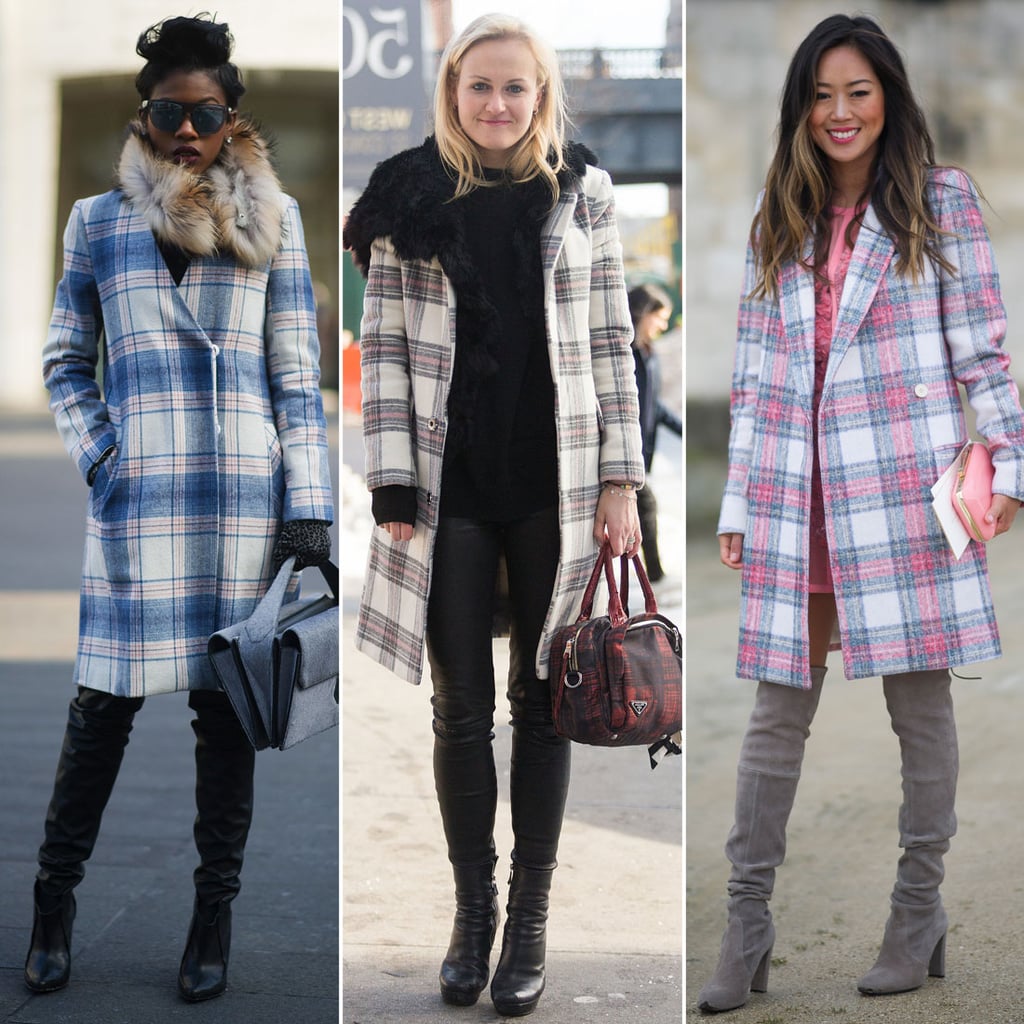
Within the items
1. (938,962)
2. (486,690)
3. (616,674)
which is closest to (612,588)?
(616,674)

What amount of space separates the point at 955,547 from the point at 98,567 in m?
1.78

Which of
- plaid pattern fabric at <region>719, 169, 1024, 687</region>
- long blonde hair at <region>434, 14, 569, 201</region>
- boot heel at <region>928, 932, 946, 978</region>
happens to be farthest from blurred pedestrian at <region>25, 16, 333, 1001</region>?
boot heel at <region>928, 932, 946, 978</region>

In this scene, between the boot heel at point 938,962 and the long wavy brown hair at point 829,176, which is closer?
the long wavy brown hair at point 829,176

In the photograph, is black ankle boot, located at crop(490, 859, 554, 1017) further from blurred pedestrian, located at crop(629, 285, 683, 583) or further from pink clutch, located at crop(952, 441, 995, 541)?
pink clutch, located at crop(952, 441, 995, 541)

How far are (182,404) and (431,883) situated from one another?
110 cm

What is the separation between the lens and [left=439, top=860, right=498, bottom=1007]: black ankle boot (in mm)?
3174

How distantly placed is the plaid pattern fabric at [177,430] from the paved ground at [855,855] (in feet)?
4.42

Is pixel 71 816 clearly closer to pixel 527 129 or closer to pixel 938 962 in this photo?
pixel 527 129

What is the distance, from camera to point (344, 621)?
3.35 meters

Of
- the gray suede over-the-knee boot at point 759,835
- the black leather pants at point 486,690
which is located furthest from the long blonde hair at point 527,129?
the gray suede over-the-knee boot at point 759,835

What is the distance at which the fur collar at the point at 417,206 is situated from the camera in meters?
3.00

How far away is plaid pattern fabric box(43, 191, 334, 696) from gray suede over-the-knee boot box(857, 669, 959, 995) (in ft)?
4.26

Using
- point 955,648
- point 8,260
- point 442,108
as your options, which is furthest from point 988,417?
point 8,260

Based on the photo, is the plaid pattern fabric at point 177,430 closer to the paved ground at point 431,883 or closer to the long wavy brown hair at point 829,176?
the paved ground at point 431,883
